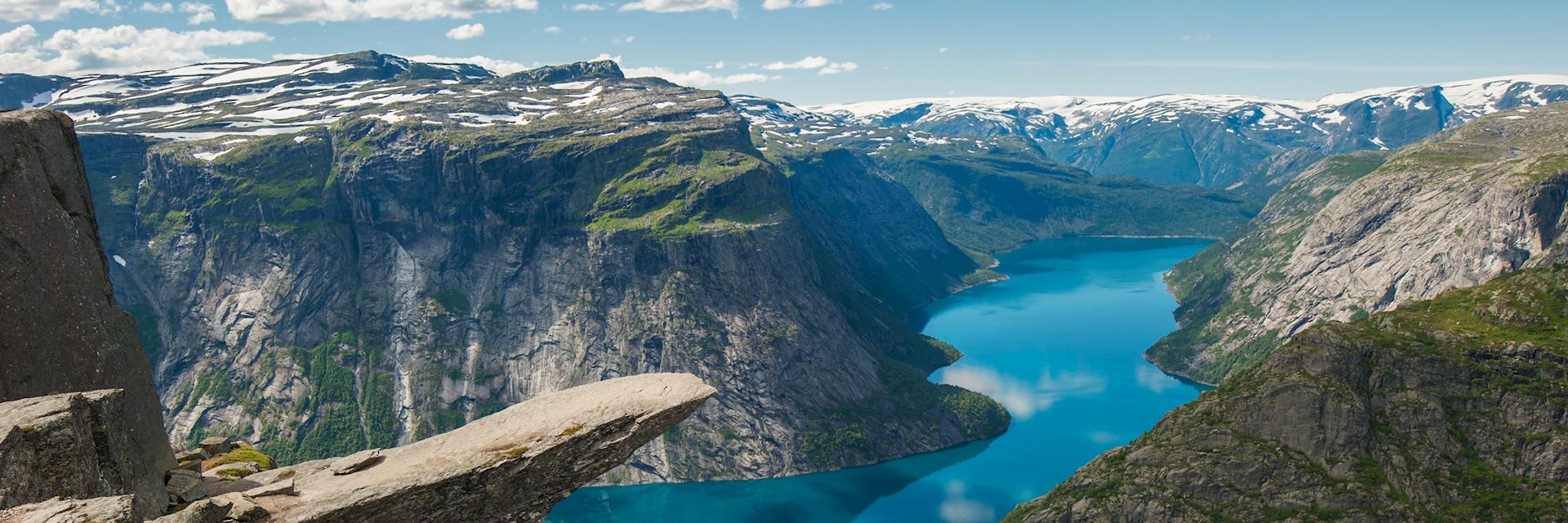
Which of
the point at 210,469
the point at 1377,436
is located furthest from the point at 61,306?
the point at 1377,436

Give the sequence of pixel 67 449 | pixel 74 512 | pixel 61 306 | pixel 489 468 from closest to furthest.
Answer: pixel 74 512, pixel 67 449, pixel 489 468, pixel 61 306

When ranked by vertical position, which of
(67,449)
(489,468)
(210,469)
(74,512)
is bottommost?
(210,469)

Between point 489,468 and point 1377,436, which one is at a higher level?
point 489,468

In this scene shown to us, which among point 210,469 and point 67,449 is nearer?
point 67,449

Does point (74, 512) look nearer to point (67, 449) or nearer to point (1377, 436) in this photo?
point (67, 449)

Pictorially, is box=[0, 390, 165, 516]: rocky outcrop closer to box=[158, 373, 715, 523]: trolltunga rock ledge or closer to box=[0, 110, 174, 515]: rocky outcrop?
box=[0, 110, 174, 515]: rocky outcrop

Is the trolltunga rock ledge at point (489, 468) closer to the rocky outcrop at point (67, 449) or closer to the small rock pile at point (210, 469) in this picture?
the small rock pile at point (210, 469)

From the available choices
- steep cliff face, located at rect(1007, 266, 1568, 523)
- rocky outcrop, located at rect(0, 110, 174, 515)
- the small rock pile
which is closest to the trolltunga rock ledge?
the small rock pile

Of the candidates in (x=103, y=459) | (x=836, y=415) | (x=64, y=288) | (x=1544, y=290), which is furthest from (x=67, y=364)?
(x=836, y=415)
